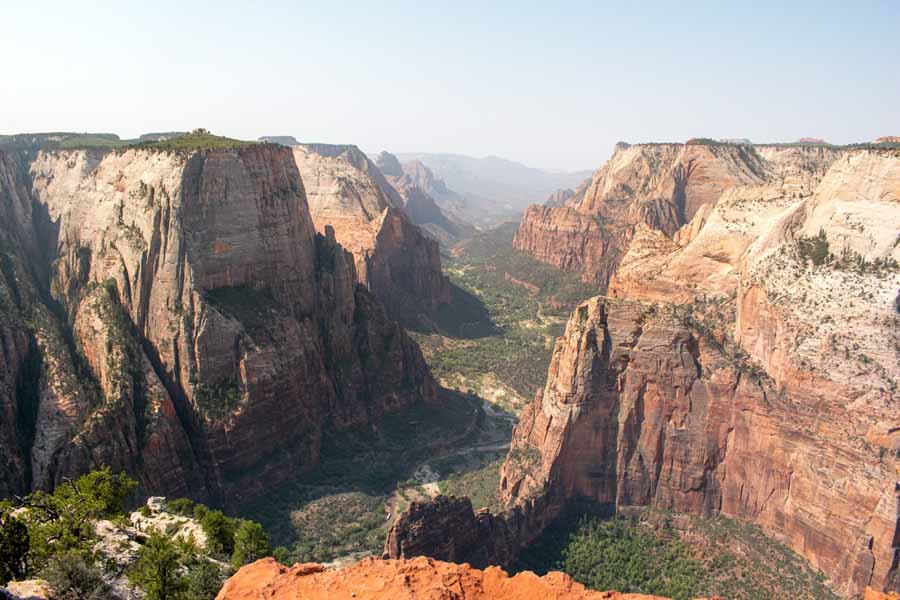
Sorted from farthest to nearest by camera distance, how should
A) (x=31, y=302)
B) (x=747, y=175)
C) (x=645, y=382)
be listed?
1. (x=747, y=175)
2. (x=31, y=302)
3. (x=645, y=382)

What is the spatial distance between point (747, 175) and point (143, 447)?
4984 inches

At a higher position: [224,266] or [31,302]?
[224,266]

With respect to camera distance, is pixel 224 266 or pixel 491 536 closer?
pixel 491 536

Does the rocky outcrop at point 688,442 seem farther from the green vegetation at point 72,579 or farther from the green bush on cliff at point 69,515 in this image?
the green vegetation at point 72,579

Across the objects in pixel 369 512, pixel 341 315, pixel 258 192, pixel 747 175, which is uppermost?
pixel 747 175

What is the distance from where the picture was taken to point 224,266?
6066 centimetres

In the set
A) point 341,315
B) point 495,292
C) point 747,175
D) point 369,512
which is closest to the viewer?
point 369,512

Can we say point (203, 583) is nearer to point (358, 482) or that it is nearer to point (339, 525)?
point (339, 525)

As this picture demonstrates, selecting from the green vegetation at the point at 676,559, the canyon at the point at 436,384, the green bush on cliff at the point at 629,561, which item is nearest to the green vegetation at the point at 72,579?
the canyon at the point at 436,384

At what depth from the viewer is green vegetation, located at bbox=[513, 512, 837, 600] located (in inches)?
1726

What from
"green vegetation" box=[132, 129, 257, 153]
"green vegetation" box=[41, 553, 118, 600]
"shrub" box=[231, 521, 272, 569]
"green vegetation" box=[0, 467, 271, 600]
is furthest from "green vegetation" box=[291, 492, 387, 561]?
"green vegetation" box=[132, 129, 257, 153]

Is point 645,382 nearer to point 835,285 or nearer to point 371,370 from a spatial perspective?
point 835,285

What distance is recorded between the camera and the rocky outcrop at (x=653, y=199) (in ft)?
449

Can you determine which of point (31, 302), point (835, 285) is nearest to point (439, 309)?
point (31, 302)
